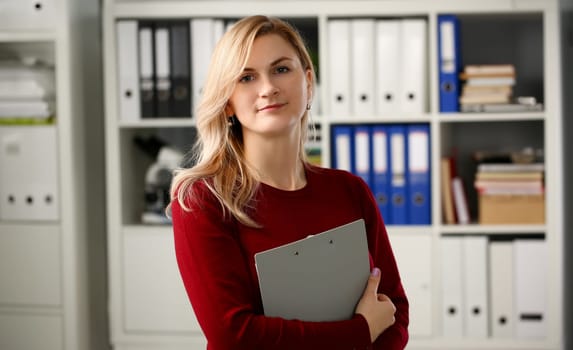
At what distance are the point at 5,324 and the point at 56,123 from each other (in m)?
0.83

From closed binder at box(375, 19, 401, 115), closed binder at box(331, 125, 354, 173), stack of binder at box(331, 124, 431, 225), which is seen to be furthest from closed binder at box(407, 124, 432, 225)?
closed binder at box(331, 125, 354, 173)

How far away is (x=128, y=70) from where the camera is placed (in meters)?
2.84

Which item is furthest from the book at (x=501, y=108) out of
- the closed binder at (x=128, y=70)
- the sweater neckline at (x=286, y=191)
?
the sweater neckline at (x=286, y=191)

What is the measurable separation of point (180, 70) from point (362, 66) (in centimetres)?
73

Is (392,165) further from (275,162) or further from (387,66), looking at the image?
(275,162)

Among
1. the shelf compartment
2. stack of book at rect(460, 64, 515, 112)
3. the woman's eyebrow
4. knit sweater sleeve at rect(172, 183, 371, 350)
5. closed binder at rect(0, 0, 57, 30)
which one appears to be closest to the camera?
knit sweater sleeve at rect(172, 183, 371, 350)

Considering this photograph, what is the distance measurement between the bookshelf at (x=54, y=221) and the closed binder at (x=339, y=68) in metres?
1.01

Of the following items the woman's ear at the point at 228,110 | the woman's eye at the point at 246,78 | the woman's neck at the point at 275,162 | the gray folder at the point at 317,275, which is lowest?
the gray folder at the point at 317,275

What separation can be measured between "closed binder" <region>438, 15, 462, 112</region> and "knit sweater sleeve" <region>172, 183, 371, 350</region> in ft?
5.52

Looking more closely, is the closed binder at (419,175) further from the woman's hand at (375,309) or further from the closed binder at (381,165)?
the woman's hand at (375,309)

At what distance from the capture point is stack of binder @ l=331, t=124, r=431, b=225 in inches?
111

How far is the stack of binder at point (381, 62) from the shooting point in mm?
2795

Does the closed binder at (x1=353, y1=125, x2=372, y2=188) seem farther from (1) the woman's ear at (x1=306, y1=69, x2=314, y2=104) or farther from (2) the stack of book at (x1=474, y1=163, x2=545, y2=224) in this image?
(1) the woman's ear at (x1=306, y1=69, x2=314, y2=104)

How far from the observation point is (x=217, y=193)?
1334 millimetres
